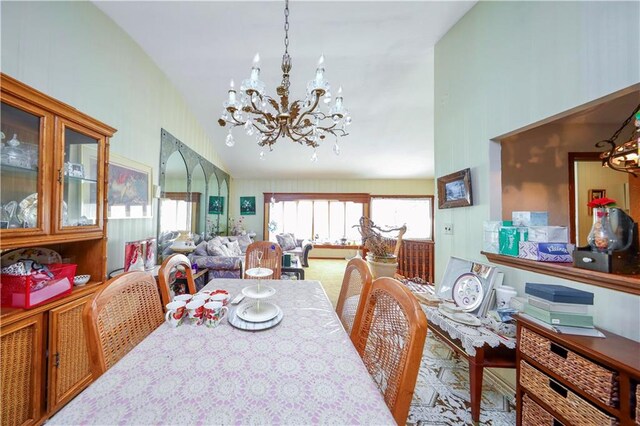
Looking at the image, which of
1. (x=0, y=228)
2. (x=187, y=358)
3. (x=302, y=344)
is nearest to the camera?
(x=187, y=358)

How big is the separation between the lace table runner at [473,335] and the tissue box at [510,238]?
51 cm

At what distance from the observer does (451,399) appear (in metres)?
1.63

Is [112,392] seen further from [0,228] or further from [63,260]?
[63,260]

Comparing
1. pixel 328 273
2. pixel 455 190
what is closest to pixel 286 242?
pixel 328 273

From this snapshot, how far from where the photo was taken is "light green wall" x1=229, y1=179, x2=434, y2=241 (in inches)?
270

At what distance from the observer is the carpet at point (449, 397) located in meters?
1.47

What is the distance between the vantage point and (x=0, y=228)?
117cm

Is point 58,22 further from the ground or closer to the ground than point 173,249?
further from the ground

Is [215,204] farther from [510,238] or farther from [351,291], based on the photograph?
[510,238]

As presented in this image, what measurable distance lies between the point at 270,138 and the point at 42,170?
66.6 inches

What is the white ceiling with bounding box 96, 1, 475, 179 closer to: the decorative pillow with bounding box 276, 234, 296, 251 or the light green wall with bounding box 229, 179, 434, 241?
the light green wall with bounding box 229, 179, 434, 241

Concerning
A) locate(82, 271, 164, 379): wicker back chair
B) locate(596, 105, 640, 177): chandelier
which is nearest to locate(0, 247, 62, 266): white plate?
locate(82, 271, 164, 379): wicker back chair

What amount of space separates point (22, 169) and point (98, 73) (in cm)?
133

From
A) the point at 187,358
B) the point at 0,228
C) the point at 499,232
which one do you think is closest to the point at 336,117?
the point at 499,232
